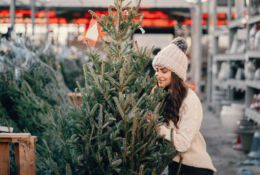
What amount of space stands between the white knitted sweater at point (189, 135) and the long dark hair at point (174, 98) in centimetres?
3

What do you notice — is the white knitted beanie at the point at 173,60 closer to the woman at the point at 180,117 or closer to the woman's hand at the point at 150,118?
the woman at the point at 180,117

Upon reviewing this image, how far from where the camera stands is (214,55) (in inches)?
620

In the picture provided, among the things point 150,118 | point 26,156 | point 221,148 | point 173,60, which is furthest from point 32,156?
point 221,148

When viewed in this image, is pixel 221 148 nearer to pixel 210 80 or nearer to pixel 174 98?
pixel 174 98

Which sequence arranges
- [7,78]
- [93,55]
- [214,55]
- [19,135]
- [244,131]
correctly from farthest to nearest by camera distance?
[214,55] < [244,131] < [7,78] < [93,55] < [19,135]

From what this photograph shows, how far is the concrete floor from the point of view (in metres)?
8.38

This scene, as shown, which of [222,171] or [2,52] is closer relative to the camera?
[2,52]

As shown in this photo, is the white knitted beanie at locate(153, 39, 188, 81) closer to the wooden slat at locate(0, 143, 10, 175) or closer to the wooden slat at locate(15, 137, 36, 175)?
the wooden slat at locate(15, 137, 36, 175)

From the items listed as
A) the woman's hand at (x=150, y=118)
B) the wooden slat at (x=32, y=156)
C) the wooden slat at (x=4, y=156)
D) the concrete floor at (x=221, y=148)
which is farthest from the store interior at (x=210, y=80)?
the woman's hand at (x=150, y=118)

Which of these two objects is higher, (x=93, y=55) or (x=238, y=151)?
(x=93, y=55)

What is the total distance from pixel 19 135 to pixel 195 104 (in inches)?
43.9

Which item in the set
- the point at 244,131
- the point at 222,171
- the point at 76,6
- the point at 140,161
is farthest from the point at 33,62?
→ the point at 76,6

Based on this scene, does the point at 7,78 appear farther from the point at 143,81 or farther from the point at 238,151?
the point at 238,151

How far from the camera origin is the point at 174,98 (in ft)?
13.0
